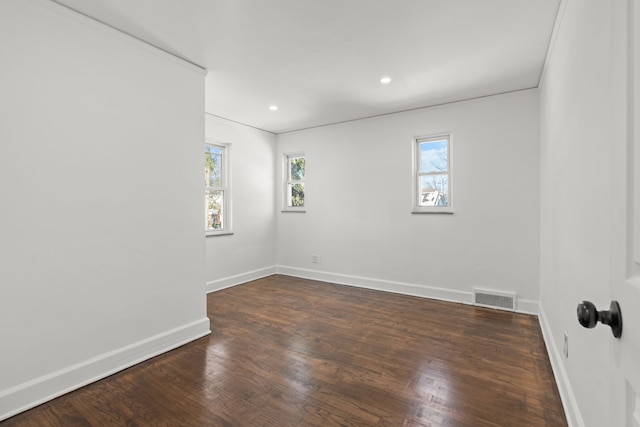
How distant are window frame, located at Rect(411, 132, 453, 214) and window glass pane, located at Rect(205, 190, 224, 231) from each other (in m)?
2.86

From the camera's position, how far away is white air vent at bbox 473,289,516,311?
3.55 metres

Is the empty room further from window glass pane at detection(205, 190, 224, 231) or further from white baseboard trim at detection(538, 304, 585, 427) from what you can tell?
window glass pane at detection(205, 190, 224, 231)


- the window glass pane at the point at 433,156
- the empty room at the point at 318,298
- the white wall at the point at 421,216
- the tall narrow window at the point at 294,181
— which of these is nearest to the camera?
the empty room at the point at 318,298

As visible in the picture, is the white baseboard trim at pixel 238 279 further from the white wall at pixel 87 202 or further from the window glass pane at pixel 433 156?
the window glass pane at pixel 433 156

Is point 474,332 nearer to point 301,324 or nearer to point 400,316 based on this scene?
point 400,316

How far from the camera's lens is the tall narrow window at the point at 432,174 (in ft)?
13.3

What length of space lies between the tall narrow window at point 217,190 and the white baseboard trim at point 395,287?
1.45 meters

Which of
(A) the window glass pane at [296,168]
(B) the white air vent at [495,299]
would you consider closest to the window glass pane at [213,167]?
(A) the window glass pane at [296,168]

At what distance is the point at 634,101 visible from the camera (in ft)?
2.01

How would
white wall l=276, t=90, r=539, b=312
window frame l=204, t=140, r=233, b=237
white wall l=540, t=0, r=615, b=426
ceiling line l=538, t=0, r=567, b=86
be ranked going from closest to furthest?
white wall l=540, t=0, r=615, b=426
ceiling line l=538, t=0, r=567, b=86
white wall l=276, t=90, r=539, b=312
window frame l=204, t=140, r=233, b=237

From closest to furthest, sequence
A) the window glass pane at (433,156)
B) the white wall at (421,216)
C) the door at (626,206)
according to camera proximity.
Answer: the door at (626,206) → the white wall at (421,216) → the window glass pane at (433,156)

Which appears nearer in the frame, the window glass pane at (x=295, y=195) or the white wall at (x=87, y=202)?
the white wall at (x=87, y=202)

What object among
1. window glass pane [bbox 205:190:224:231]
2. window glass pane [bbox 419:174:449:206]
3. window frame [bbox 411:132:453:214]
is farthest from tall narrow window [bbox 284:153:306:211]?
window glass pane [bbox 419:174:449:206]

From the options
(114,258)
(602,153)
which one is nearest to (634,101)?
(602,153)
